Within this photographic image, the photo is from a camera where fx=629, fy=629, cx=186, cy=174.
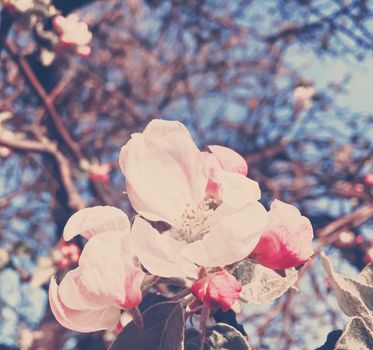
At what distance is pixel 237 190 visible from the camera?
71cm

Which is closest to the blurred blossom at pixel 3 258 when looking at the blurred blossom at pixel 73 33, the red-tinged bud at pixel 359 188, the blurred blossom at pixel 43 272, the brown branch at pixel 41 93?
the blurred blossom at pixel 43 272

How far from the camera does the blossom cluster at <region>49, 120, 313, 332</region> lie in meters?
0.67

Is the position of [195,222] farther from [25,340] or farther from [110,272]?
[25,340]

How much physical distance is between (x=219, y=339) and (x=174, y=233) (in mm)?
141

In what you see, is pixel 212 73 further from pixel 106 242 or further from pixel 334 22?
pixel 106 242

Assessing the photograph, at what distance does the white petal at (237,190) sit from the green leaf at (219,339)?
0.55 feet

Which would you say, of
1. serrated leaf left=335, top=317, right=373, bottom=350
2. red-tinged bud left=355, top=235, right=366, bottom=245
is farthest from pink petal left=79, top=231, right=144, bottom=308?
red-tinged bud left=355, top=235, right=366, bottom=245

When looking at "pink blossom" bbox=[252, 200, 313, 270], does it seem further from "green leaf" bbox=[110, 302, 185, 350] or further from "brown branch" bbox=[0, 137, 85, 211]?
"brown branch" bbox=[0, 137, 85, 211]

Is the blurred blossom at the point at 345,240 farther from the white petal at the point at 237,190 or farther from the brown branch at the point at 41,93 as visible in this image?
the white petal at the point at 237,190

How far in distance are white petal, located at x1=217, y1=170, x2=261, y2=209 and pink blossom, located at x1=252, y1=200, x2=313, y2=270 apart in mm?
37

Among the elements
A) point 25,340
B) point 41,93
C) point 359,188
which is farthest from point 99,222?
point 25,340

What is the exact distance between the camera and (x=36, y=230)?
163 inches

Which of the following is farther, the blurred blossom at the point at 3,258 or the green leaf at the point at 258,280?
the blurred blossom at the point at 3,258

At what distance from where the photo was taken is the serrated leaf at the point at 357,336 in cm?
72
